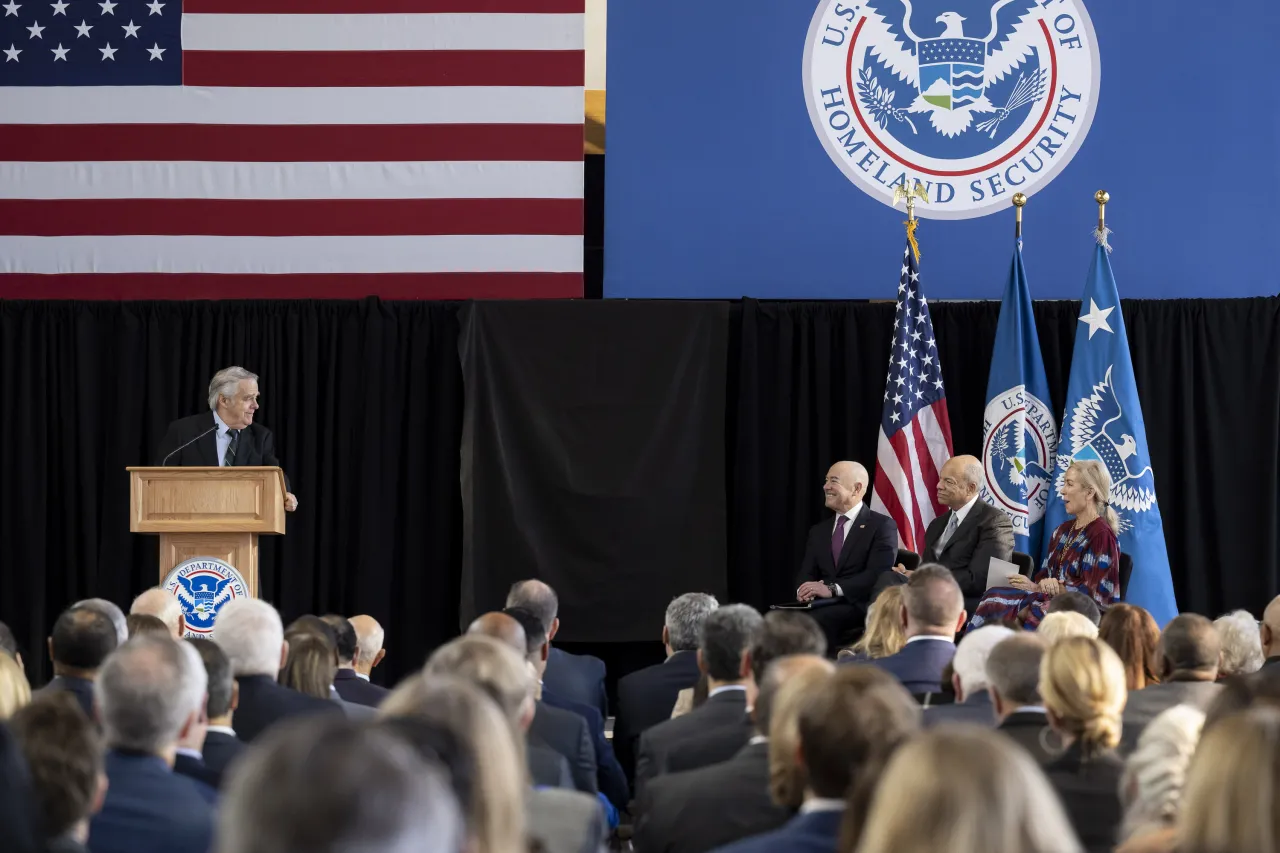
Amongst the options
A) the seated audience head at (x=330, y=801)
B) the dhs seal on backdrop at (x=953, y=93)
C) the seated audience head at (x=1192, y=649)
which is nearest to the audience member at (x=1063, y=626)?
the seated audience head at (x=1192, y=649)

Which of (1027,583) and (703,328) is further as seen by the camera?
(703,328)

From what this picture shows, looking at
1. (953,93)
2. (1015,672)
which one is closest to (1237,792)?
(1015,672)

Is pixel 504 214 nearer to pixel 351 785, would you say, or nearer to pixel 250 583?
pixel 250 583

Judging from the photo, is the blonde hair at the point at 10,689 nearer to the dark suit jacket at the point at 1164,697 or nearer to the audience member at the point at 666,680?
the audience member at the point at 666,680

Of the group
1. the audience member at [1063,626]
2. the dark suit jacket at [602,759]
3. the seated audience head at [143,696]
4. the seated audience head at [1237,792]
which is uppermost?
the seated audience head at [1237,792]

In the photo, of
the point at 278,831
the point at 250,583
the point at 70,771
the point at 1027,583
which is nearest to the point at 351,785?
the point at 278,831

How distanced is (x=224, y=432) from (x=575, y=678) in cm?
268

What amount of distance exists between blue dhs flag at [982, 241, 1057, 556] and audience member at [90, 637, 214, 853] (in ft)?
19.4

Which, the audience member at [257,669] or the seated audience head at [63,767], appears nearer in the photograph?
the seated audience head at [63,767]

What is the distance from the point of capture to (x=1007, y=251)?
28.5ft

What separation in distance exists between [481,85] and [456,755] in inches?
295

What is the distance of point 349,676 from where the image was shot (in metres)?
5.25

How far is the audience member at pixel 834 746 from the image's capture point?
94.8 inches

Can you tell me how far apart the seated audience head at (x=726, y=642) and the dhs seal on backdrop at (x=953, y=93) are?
4677 mm
